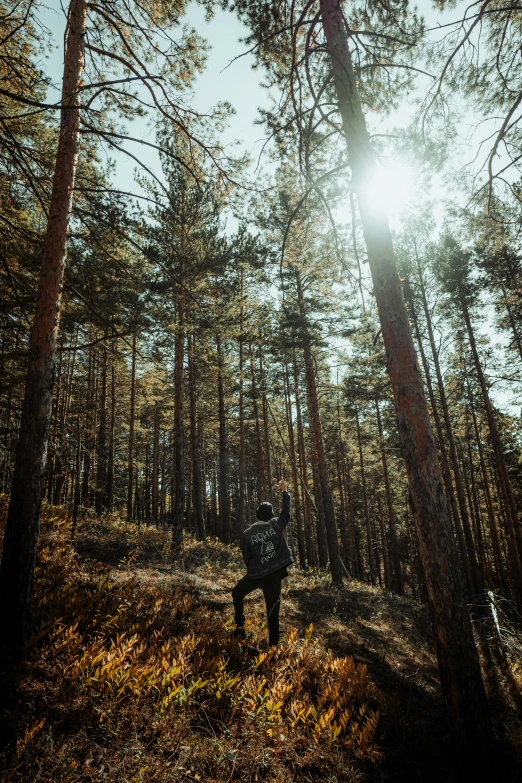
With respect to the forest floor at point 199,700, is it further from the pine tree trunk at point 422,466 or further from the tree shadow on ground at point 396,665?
the pine tree trunk at point 422,466

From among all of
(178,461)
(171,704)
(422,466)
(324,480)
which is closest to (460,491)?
(324,480)

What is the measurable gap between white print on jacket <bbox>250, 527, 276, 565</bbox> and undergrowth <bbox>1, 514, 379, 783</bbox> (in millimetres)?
1194

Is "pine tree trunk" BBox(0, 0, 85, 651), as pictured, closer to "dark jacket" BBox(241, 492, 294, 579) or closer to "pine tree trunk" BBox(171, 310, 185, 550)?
"dark jacket" BBox(241, 492, 294, 579)

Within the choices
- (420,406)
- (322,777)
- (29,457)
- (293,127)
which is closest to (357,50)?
(293,127)

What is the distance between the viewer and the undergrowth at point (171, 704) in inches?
103

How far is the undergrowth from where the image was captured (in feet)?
8.59

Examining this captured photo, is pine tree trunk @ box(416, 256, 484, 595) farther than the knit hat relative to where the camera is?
Yes

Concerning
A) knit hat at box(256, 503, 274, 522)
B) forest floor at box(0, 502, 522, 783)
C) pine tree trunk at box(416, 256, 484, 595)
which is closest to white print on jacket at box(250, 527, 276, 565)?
knit hat at box(256, 503, 274, 522)

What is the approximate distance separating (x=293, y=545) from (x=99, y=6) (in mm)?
29875

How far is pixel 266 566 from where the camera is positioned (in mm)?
4988

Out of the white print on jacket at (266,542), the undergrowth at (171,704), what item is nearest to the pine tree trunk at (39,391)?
the undergrowth at (171,704)

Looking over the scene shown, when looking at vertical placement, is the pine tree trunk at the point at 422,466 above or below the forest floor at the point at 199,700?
above

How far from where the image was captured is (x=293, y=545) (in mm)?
28422

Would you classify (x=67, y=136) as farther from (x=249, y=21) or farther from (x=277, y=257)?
(x=277, y=257)
